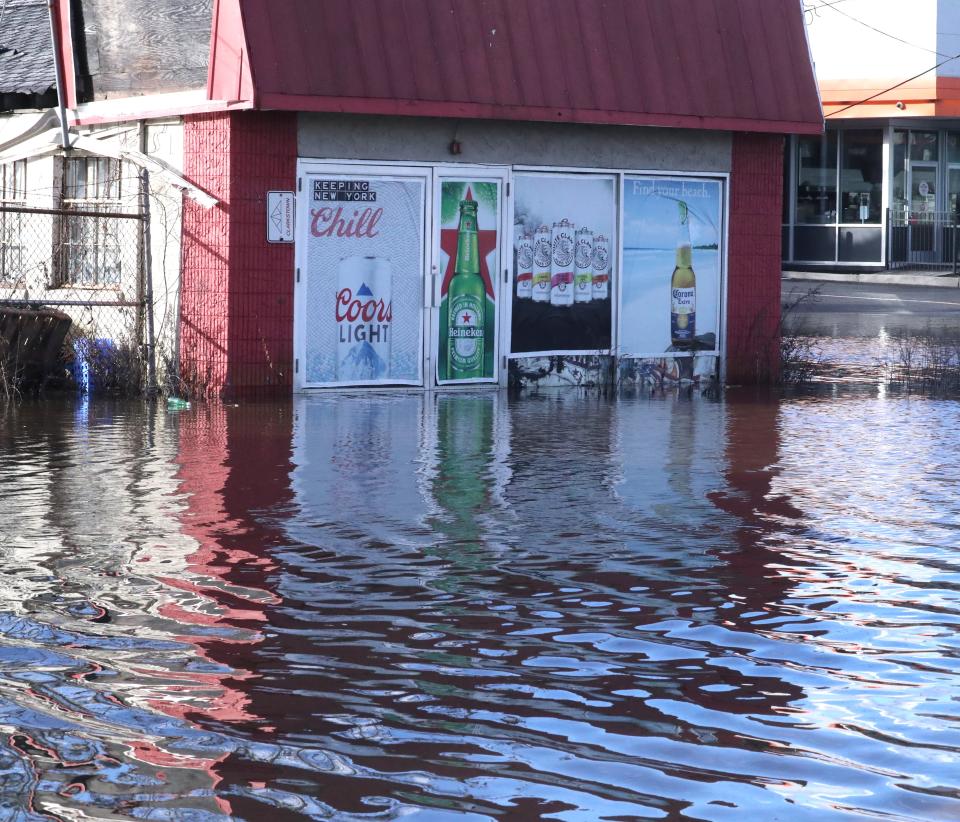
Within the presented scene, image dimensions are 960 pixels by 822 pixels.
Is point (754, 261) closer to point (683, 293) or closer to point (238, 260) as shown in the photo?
point (683, 293)

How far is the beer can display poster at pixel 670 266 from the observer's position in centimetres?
1914

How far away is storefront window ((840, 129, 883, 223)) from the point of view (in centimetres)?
4375

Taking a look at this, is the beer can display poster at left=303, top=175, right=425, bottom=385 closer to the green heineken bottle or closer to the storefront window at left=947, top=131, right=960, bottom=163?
the green heineken bottle

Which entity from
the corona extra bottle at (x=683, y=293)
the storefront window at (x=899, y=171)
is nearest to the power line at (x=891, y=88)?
the storefront window at (x=899, y=171)

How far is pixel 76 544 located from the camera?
869cm

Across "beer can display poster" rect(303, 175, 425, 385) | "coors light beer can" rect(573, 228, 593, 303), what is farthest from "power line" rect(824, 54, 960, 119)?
"beer can display poster" rect(303, 175, 425, 385)

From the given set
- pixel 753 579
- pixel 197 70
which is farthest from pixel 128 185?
pixel 753 579

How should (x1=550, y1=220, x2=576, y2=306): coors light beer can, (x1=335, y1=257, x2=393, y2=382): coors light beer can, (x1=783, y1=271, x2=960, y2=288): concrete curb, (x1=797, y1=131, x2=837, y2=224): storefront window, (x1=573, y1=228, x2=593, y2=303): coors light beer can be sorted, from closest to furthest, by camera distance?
(x1=335, y1=257, x2=393, y2=382): coors light beer can
(x1=550, y1=220, x2=576, y2=306): coors light beer can
(x1=573, y1=228, x2=593, y2=303): coors light beer can
(x1=783, y1=271, x2=960, y2=288): concrete curb
(x1=797, y1=131, x2=837, y2=224): storefront window

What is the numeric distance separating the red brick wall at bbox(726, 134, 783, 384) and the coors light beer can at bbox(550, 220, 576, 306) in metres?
2.20

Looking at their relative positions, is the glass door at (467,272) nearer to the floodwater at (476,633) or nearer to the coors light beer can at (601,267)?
the coors light beer can at (601,267)

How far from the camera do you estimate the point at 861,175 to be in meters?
44.1

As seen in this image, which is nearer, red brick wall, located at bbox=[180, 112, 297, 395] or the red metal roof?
the red metal roof

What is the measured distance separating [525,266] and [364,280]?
205 cm

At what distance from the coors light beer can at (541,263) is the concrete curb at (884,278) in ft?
73.3
